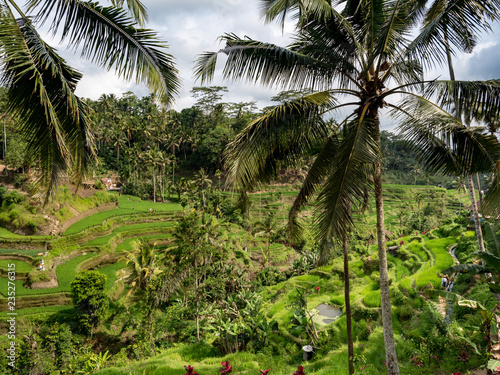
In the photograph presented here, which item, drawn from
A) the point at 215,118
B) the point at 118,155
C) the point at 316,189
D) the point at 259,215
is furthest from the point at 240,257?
the point at 215,118

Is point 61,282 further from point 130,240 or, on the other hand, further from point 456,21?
point 456,21

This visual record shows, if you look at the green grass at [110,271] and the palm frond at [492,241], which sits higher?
the palm frond at [492,241]

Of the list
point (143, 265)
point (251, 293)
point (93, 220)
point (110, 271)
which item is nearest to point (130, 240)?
point (93, 220)

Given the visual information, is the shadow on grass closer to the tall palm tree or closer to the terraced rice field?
the terraced rice field

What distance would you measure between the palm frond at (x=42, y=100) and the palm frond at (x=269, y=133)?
1.70 meters

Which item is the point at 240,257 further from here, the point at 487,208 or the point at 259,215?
the point at 487,208

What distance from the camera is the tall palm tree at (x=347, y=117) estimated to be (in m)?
3.52

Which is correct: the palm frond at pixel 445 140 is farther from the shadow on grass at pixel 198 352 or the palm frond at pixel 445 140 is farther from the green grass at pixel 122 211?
the green grass at pixel 122 211

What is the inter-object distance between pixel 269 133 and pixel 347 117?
1205 millimetres

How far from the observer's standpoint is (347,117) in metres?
4.19

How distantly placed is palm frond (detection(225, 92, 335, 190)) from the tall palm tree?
13mm

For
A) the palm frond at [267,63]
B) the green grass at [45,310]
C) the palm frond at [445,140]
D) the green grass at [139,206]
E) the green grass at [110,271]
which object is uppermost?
the palm frond at [267,63]

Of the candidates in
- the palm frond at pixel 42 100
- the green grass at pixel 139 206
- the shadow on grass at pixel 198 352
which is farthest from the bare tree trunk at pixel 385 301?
the green grass at pixel 139 206

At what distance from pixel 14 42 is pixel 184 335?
15070mm
